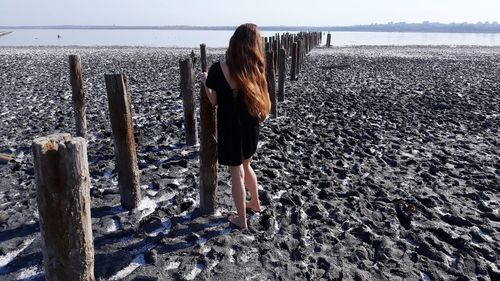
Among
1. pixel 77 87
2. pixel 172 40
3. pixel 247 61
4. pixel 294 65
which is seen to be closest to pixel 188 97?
pixel 77 87

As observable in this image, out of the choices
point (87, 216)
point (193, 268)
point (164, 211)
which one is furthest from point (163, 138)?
point (87, 216)

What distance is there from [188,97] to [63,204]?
16.6 ft

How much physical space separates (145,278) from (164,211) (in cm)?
133

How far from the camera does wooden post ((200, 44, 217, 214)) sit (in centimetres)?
475

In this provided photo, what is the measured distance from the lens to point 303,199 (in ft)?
18.8

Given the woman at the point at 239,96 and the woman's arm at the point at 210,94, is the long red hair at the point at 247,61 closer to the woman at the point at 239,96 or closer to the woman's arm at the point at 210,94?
the woman at the point at 239,96

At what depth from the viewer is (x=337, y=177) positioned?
21.8ft

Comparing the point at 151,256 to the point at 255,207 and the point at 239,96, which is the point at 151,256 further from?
the point at 239,96

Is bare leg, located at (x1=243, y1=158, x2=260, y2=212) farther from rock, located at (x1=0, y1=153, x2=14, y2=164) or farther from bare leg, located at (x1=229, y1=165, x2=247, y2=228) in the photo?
rock, located at (x1=0, y1=153, x2=14, y2=164)

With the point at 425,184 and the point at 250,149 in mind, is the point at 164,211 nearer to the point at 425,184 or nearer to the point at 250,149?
the point at 250,149

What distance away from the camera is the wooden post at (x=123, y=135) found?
501cm

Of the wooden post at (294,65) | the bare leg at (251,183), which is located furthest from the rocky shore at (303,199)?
the wooden post at (294,65)

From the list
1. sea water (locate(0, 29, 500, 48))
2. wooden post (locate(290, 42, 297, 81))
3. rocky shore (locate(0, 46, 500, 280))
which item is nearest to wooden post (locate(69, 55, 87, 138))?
rocky shore (locate(0, 46, 500, 280))

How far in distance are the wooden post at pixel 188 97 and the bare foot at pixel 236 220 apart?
3273 millimetres
